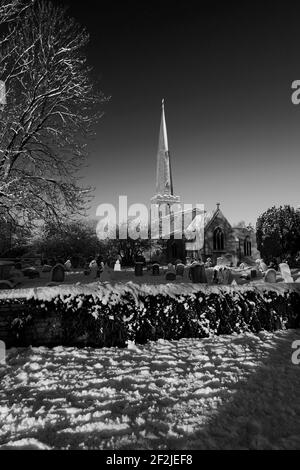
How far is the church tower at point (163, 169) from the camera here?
202 feet

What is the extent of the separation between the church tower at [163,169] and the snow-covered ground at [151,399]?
55059 mm

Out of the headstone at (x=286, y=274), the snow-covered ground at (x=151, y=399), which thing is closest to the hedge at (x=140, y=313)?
the snow-covered ground at (x=151, y=399)

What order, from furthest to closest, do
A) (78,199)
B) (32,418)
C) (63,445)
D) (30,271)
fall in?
(30,271) → (78,199) → (32,418) → (63,445)

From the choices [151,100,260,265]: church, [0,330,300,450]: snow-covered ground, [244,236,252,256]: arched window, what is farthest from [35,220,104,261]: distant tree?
[0,330,300,450]: snow-covered ground

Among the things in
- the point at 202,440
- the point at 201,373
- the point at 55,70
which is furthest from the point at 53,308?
the point at 55,70

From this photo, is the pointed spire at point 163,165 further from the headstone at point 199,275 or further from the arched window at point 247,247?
the headstone at point 199,275

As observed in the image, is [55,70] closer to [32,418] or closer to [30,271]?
[30,271]

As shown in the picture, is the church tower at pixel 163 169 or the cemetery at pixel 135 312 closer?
the cemetery at pixel 135 312

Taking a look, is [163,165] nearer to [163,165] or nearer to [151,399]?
[163,165]

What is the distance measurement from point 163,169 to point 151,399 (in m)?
63.3

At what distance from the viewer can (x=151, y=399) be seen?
11.7 feet

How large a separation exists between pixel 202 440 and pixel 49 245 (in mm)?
36119

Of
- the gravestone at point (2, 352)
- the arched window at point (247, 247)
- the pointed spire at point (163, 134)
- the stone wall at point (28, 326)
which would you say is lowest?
the gravestone at point (2, 352)

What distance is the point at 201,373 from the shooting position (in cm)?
434
